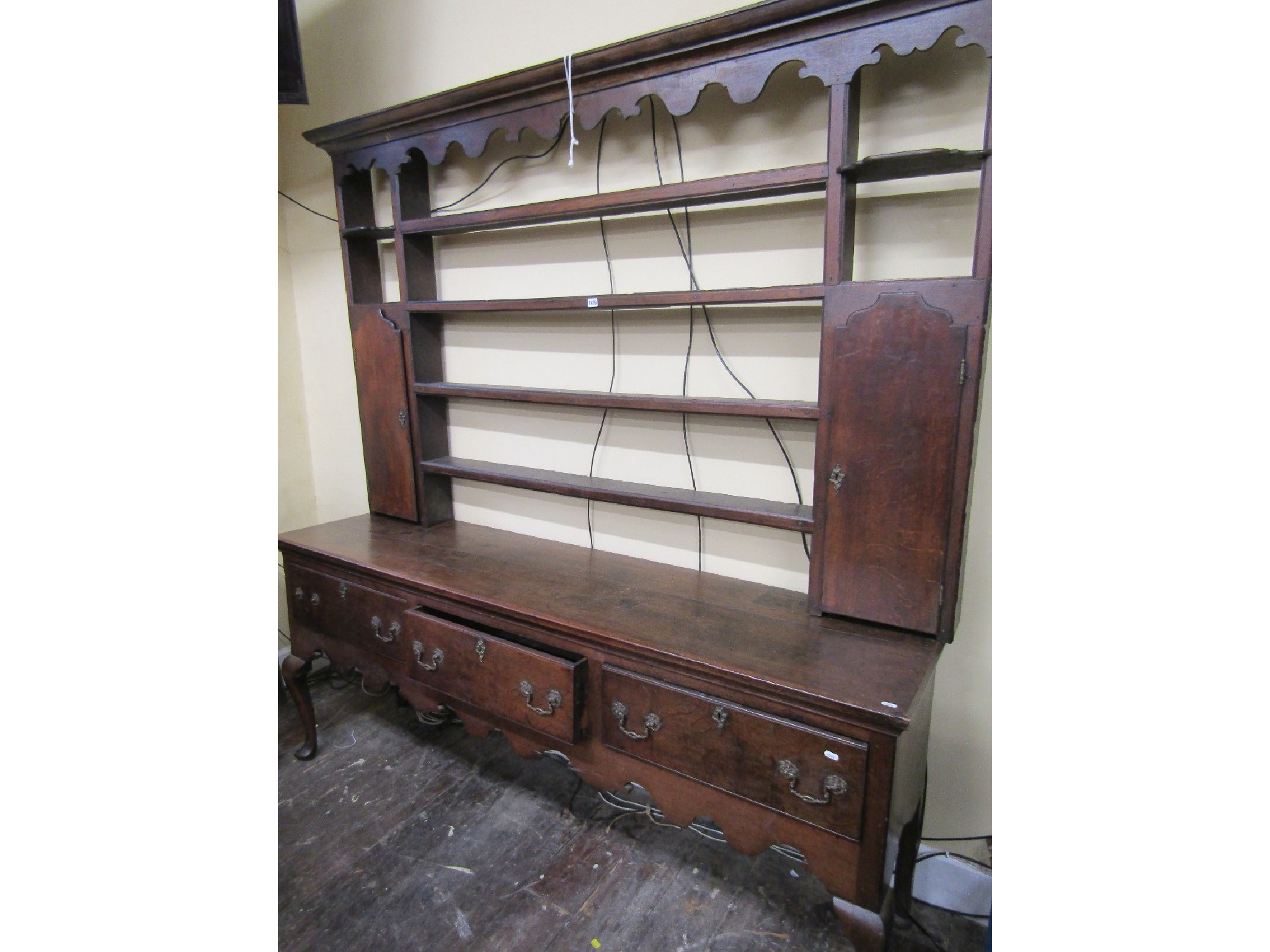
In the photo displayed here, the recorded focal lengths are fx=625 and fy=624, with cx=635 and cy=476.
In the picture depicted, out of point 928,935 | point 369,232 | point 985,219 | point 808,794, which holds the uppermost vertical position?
point 369,232

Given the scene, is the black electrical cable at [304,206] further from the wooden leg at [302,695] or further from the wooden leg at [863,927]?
the wooden leg at [863,927]

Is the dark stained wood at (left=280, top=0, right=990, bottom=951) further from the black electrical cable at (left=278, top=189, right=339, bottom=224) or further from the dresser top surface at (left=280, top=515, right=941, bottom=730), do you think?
the black electrical cable at (left=278, top=189, right=339, bottom=224)

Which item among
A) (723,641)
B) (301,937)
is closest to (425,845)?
(301,937)

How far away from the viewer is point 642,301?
5.05ft

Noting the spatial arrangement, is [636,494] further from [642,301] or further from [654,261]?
[654,261]

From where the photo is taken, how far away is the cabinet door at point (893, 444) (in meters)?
1.18

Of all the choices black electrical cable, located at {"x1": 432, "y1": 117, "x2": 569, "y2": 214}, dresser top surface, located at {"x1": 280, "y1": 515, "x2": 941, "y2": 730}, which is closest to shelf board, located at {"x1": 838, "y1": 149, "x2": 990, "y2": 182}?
black electrical cable, located at {"x1": 432, "y1": 117, "x2": 569, "y2": 214}

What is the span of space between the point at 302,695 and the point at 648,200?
1.91 meters

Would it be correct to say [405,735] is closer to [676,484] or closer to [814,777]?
[676,484]

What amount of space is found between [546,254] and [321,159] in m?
1.13

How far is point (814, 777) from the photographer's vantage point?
1142 mm

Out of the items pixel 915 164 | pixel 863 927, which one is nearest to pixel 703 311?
pixel 915 164

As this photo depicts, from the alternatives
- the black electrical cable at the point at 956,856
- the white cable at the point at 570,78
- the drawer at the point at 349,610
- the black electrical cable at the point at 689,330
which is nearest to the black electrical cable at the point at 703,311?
the black electrical cable at the point at 689,330

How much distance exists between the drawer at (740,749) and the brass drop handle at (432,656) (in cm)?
49
